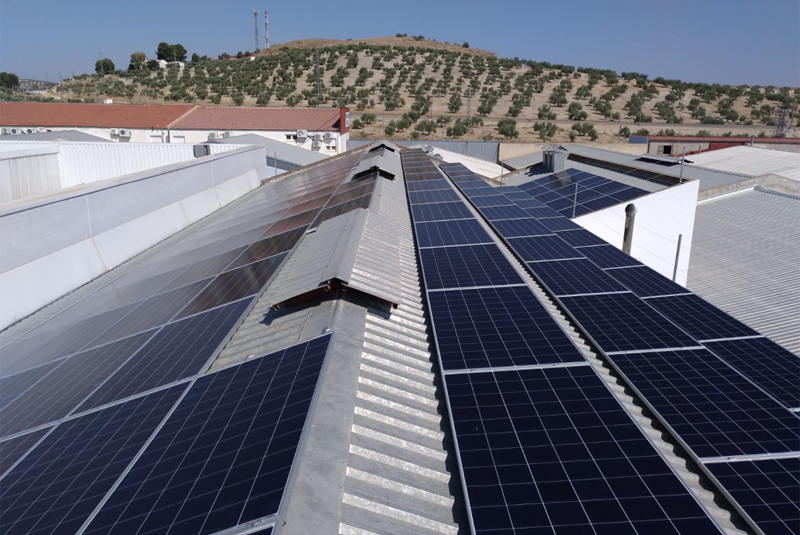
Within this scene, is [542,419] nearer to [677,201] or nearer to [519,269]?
[519,269]

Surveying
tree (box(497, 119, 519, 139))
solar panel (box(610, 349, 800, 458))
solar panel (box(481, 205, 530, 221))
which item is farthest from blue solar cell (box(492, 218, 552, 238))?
tree (box(497, 119, 519, 139))

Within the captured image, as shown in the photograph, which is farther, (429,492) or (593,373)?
(593,373)

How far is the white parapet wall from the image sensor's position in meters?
12.4

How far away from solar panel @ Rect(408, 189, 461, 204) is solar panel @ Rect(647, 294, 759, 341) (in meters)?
8.62

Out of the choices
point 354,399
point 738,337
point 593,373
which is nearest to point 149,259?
point 354,399

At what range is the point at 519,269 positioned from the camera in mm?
12109

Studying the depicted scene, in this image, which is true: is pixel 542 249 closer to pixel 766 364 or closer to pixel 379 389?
pixel 766 364

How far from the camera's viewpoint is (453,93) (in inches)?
3268

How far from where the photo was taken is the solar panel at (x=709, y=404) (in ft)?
19.4

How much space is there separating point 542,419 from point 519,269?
20.7 feet

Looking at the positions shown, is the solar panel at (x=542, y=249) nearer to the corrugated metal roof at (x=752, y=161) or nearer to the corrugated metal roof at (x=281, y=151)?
the corrugated metal roof at (x=752, y=161)

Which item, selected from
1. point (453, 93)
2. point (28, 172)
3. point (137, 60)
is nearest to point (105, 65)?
point (137, 60)

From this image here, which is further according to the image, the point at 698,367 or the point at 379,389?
the point at 698,367

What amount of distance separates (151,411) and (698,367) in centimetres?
683
